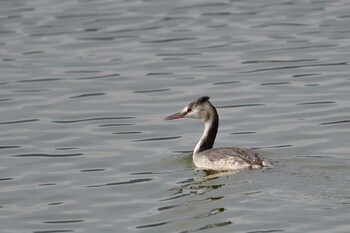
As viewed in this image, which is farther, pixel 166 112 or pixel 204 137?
pixel 166 112

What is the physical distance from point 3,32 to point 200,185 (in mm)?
13288

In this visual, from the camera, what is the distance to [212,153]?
57.9ft

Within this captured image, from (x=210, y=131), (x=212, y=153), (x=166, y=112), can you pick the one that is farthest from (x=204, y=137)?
(x=166, y=112)

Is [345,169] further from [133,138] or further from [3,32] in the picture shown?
[3,32]

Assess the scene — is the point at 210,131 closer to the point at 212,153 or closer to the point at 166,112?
the point at 212,153

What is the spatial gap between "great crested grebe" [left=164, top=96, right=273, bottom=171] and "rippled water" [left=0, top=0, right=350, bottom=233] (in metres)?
0.18

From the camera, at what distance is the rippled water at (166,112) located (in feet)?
49.6

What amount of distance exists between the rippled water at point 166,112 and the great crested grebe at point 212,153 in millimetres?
182

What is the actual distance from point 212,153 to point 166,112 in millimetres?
3655

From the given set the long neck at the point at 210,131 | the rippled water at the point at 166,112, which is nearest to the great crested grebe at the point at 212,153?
the long neck at the point at 210,131

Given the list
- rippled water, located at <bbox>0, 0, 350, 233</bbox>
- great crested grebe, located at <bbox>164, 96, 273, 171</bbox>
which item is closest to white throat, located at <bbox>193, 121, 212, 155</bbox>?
great crested grebe, located at <bbox>164, 96, 273, 171</bbox>

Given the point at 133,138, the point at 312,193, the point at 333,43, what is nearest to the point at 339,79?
the point at 333,43

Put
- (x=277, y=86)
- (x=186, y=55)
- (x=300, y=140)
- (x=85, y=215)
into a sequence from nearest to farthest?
(x=85, y=215) → (x=300, y=140) → (x=277, y=86) → (x=186, y=55)

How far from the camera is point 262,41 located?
26.9 metres
